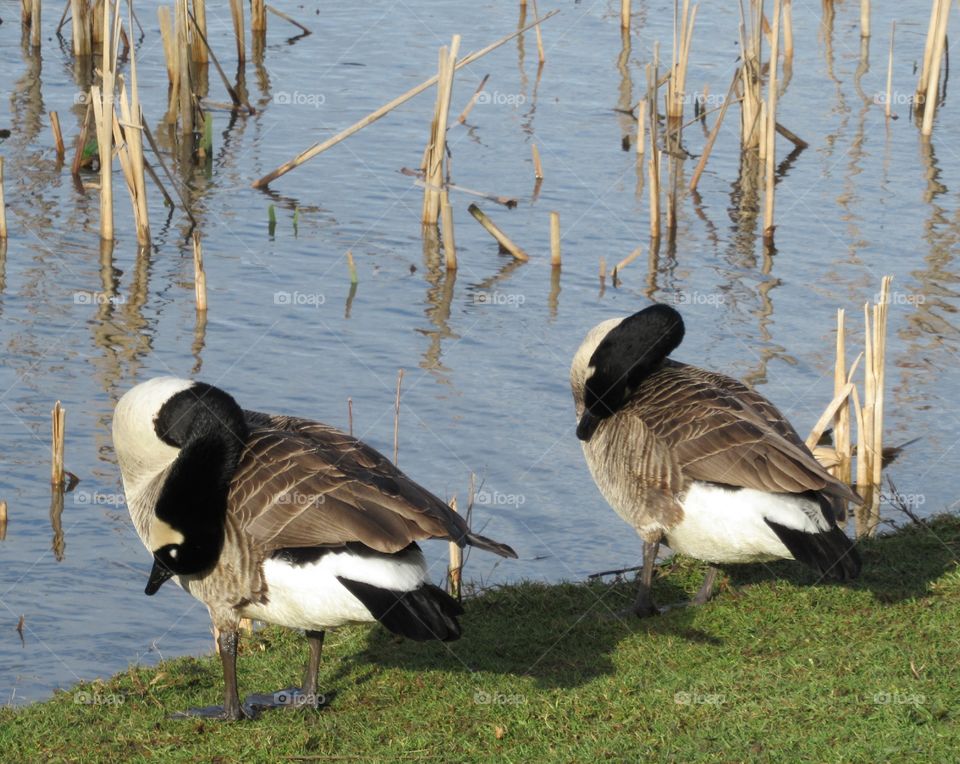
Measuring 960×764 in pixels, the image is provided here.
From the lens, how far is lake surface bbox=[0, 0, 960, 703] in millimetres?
9336

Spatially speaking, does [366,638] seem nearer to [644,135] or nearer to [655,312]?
[655,312]

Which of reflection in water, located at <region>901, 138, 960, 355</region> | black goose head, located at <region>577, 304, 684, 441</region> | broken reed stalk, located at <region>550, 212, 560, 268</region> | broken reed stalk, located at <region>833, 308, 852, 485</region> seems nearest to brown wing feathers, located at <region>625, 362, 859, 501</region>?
black goose head, located at <region>577, 304, 684, 441</region>

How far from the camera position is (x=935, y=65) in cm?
1756

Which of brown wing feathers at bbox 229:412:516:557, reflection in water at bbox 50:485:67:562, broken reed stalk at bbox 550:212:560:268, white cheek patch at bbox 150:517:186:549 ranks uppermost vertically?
brown wing feathers at bbox 229:412:516:557

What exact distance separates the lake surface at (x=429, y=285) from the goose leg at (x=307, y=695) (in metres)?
1.56

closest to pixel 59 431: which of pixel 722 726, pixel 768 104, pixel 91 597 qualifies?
pixel 91 597

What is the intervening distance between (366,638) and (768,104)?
10027mm

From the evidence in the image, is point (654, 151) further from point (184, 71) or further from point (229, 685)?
point (229, 685)

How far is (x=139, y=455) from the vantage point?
6.13m

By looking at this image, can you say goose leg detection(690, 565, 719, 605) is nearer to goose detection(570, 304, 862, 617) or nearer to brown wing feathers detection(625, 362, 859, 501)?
goose detection(570, 304, 862, 617)

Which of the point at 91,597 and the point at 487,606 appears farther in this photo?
the point at 91,597

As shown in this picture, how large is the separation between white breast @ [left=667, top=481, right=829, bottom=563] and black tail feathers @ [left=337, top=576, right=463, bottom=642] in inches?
72.1

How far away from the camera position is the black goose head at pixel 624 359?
762 cm

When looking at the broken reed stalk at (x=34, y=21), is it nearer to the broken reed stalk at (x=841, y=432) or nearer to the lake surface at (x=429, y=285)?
the lake surface at (x=429, y=285)
